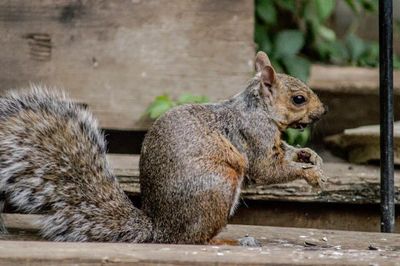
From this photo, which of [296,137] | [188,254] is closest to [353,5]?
[296,137]

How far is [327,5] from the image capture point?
4.37 metres

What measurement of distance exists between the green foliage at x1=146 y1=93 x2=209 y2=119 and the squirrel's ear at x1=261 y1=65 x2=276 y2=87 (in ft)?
2.46

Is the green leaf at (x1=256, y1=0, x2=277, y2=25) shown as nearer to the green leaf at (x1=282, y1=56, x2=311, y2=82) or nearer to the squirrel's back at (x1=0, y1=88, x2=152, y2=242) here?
the green leaf at (x1=282, y1=56, x2=311, y2=82)

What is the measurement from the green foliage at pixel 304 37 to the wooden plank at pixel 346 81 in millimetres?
81

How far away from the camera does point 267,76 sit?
301 centimetres

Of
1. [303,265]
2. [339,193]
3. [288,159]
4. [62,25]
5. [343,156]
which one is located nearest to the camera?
[303,265]

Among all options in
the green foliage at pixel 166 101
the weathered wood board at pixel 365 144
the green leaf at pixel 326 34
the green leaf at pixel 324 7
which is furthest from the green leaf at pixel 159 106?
the green leaf at pixel 326 34

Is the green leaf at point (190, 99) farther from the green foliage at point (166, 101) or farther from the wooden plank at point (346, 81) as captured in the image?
the wooden plank at point (346, 81)

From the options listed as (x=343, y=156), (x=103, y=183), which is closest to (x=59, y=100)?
(x=103, y=183)

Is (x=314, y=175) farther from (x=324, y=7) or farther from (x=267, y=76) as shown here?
(x=324, y=7)

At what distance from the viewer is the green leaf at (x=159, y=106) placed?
3734 millimetres

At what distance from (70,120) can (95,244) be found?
417 millimetres

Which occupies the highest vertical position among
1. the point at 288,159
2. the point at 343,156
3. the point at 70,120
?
the point at 70,120

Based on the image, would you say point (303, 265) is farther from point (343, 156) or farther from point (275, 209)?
point (343, 156)
